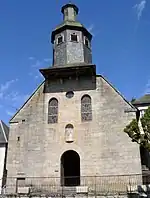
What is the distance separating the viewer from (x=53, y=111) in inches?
1005

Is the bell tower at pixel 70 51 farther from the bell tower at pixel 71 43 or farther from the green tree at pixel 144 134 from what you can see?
the green tree at pixel 144 134

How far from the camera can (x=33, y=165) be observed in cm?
2355

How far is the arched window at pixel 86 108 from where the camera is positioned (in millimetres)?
24703

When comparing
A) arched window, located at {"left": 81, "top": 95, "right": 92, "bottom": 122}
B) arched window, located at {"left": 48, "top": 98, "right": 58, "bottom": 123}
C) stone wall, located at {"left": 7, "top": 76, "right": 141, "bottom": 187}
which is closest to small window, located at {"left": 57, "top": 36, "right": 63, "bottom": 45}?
stone wall, located at {"left": 7, "top": 76, "right": 141, "bottom": 187}

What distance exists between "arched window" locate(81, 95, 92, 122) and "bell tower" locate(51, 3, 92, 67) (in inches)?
135

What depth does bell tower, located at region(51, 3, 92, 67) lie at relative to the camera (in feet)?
89.1

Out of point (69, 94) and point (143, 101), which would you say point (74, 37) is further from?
point (143, 101)

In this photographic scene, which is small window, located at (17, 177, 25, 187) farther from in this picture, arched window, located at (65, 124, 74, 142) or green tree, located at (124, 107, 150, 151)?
green tree, located at (124, 107, 150, 151)

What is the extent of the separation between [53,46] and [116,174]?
1451 centimetres

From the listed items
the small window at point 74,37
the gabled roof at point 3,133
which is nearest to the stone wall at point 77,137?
the gabled roof at point 3,133

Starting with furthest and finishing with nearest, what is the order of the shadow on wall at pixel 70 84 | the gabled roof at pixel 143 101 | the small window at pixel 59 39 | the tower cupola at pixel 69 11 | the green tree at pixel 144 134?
1. the gabled roof at pixel 143 101
2. the tower cupola at pixel 69 11
3. the small window at pixel 59 39
4. the shadow on wall at pixel 70 84
5. the green tree at pixel 144 134

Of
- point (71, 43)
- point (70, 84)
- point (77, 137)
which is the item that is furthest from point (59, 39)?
point (77, 137)

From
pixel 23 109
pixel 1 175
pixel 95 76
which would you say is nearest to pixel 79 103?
pixel 95 76

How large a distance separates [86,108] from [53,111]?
119 inches
